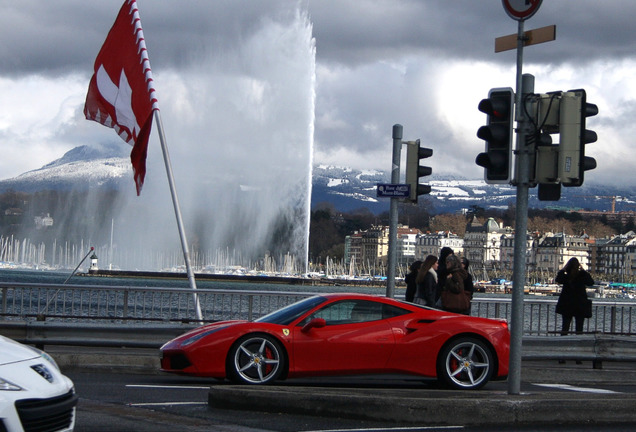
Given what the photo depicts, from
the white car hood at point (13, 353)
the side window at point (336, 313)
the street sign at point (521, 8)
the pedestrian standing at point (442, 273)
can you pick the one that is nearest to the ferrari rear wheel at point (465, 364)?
the side window at point (336, 313)

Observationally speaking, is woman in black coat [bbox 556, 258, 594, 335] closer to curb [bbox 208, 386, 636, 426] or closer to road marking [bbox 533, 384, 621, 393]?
road marking [bbox 533, 384, 621, 393]

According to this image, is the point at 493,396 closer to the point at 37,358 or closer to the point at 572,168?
the point at 572,168

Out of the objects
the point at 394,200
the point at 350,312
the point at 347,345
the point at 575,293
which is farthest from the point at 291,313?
the point at 575,293

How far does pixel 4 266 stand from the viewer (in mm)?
187125

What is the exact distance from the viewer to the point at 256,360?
12430 mm

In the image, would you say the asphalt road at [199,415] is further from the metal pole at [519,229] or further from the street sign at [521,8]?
the street sign at [521,8]

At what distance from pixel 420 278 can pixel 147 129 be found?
21.2 feet

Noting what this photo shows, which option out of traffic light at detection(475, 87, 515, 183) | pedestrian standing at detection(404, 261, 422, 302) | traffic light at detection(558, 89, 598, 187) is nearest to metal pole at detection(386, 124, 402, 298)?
pedestrian standing at detection(404, 261, 422, 302)

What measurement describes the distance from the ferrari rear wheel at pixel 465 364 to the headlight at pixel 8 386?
23.3 ft

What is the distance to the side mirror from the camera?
490 inches

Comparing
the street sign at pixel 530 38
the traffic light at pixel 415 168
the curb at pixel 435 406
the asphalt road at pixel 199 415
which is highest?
the street sign at pixel 530 38

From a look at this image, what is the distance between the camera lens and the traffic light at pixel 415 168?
16.1 metres

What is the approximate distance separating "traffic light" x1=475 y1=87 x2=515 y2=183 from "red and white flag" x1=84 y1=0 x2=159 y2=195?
9896 mm

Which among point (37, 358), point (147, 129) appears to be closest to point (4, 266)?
point (147, 129)
